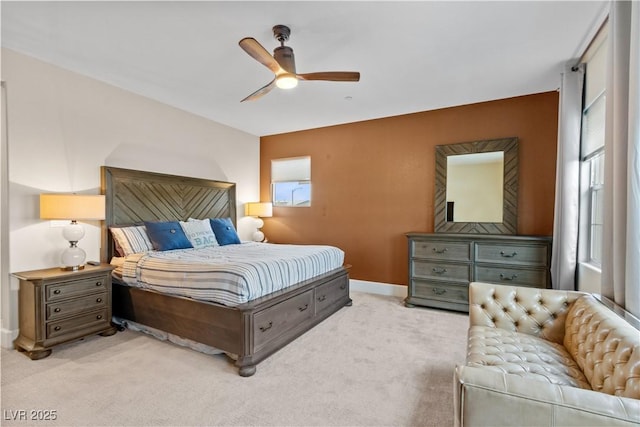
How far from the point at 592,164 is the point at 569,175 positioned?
246 mm

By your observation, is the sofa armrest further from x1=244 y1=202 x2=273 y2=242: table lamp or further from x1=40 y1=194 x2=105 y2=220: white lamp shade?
x1=244 y1=202 x2=273 y2=242: table lamp

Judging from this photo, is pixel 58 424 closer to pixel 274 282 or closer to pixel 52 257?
pixel 274 282

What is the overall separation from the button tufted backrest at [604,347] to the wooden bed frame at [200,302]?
6.89ft

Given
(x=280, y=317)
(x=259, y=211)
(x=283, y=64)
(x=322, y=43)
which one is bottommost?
(x=280, y=317)

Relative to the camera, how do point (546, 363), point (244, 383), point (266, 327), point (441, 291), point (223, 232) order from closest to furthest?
point (546, 363), point (244, 383), point (266, 327), point (441, 291), point (223, 232)

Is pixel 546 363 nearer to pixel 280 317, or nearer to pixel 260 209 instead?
pixel 280 317

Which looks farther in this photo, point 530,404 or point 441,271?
point 441,271

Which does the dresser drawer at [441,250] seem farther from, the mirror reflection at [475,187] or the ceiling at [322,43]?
the ceiling at [322,43]

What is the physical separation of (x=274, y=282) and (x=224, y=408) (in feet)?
3.58

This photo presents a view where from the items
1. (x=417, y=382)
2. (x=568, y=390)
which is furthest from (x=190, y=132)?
(x=568, y=390)

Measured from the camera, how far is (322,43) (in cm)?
271

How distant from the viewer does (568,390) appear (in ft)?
3.33

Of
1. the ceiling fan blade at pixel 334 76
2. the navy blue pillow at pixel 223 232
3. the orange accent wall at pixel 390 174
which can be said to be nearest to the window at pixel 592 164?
the orange accent wall at pixel 390 174

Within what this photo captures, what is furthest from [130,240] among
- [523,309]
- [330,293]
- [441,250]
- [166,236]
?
[523,309]
